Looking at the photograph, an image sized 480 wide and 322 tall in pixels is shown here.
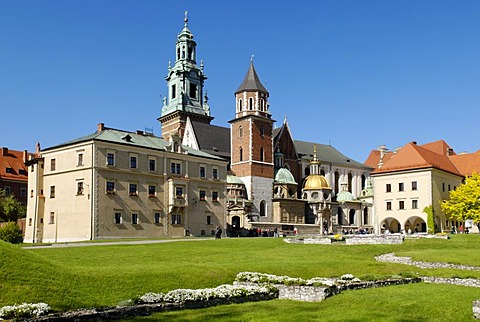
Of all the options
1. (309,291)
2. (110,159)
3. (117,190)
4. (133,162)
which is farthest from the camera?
(133,162)

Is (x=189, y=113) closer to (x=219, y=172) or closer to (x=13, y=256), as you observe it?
(x=219, y=172)

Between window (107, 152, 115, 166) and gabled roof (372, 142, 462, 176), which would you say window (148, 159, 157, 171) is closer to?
window (107, 152, 115, 166)

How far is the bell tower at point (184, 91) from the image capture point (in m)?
101

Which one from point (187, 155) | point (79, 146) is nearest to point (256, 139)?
point (187, 155)

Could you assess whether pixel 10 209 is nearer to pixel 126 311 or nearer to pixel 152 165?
pixel 152 165

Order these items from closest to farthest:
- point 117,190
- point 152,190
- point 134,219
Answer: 1. point 117,190
2. point 134,219
3. point 152,190

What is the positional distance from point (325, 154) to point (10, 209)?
61549 mm

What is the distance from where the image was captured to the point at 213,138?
94.1 metres

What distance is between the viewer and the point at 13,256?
19.9 metres

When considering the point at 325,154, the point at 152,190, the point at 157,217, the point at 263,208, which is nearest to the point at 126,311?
the point at 152,190

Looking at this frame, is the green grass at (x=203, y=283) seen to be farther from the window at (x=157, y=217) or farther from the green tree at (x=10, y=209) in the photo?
the green tree at (x=10, y=209)

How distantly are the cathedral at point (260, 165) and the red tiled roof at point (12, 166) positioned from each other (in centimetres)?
2200

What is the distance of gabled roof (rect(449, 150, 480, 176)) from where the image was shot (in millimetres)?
83562

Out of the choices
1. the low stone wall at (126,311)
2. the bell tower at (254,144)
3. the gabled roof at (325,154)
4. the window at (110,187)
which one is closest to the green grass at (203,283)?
the low stone wall at (126,311)
